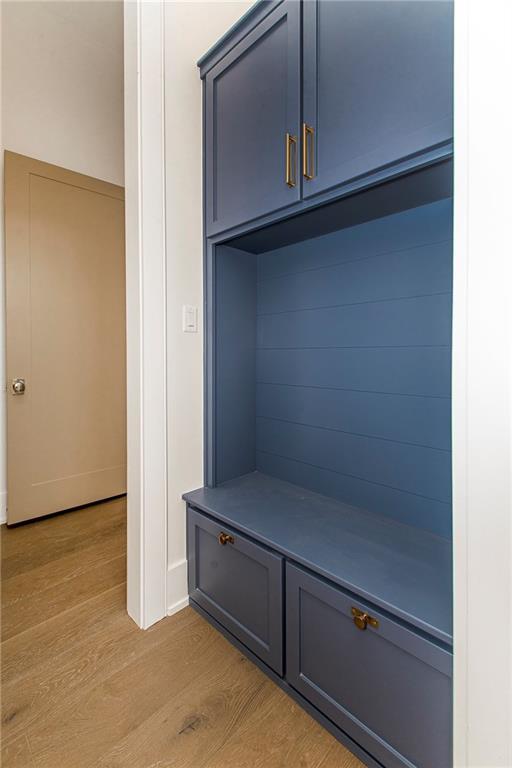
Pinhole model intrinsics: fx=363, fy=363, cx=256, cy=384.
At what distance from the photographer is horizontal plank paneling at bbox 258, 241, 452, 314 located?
1.30 metres

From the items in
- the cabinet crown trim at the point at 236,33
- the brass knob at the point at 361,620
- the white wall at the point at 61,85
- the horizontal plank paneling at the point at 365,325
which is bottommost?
the brass knob at the point at 361,620

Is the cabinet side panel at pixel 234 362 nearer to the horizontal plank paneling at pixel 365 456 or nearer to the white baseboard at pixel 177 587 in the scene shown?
the horizontal plank paneling at pixel 365 456

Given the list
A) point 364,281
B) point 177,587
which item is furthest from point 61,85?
point 177,587

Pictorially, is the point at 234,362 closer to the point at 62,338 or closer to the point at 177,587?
the point at 177,587

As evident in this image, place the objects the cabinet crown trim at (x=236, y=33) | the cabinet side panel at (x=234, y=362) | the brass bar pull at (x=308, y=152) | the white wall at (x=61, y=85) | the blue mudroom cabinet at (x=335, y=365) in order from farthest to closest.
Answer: the white wall at (x=61, y=85) < the cabinet side panel at (x=234, y=362) < the cabinet crown trim at (x=236, y=33) < the brass bar pull at (x=308, y=152) < the blue mudroom cabinet at (x=335, y=365)

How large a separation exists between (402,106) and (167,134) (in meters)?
0.99

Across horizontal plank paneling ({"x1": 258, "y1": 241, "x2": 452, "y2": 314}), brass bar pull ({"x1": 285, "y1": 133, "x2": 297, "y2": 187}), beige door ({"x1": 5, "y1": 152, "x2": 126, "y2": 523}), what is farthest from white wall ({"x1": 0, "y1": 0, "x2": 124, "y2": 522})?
brass bar pull ({"x1": 285, "y1": 133, "x2": 297, "y2": 187})

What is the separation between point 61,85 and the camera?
2.63 meters

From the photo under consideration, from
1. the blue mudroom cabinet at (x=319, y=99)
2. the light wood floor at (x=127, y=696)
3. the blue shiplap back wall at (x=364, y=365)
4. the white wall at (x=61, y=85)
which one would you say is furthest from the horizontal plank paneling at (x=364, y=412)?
the white wall at (x=61, y=85)

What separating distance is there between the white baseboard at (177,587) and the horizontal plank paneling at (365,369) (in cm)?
99

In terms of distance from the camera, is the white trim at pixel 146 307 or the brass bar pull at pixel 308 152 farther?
the white trim at pixel 146 307

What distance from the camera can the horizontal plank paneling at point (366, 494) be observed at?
131 cm

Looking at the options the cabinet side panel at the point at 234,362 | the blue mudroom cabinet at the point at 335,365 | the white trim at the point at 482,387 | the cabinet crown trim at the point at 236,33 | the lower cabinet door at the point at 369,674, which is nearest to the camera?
the white trim at the point at 482,387

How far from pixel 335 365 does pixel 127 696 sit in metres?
1.45
